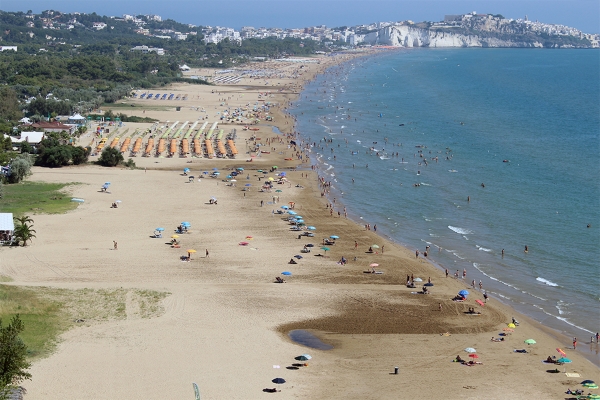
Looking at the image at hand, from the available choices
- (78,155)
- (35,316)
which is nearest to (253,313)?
(35,316)

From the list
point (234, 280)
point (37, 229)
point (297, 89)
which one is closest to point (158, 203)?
point (37, 229)

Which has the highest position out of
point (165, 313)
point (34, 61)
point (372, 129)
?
point (34, 61)

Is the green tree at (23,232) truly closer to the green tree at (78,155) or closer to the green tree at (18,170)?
the green tree at (18,170)

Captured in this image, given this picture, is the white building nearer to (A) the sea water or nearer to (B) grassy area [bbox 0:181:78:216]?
(A) the sea water

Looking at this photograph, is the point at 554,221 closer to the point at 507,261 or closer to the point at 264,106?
the point at 507,261

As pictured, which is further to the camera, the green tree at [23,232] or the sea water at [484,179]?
the green tree at [23,232]

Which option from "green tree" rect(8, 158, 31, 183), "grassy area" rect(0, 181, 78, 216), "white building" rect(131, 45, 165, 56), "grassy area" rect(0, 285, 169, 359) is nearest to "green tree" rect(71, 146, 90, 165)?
"green tree" rect(8, 158, 31, 183)

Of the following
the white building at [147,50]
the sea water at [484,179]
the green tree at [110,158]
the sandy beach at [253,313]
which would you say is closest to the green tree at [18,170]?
the sandy beach at [253,313]
